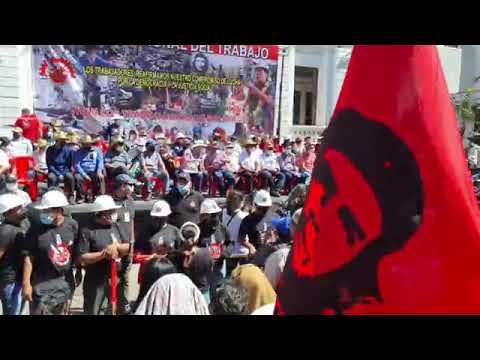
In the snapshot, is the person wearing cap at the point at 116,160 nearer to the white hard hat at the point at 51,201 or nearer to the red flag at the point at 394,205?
the white hard hat at the point at 51,201

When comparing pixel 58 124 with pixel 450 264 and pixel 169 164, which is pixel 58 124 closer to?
pixel 169 164

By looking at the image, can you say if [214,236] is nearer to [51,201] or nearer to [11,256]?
[51,201]

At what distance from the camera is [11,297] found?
4441 mm

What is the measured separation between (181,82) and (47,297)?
1241 cm

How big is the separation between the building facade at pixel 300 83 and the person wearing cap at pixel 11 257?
384 inches

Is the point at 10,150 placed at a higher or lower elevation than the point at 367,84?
lower

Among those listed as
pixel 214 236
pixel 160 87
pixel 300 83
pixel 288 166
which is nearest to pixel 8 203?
pixel 214 236

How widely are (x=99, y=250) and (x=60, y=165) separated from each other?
5.06m

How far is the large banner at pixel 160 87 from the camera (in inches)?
540

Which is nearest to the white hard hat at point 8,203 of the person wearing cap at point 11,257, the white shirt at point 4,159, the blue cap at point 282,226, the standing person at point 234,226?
the person wearing cap at point 11,257

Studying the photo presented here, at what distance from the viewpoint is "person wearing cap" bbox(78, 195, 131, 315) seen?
15.0ft

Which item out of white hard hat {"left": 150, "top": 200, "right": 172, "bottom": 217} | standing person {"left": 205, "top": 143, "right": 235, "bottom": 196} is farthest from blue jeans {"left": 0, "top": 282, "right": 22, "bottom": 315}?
standing person {"left": 205, "top": 143, "right": 235, "bottom": 196}

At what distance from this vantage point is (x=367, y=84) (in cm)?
192
